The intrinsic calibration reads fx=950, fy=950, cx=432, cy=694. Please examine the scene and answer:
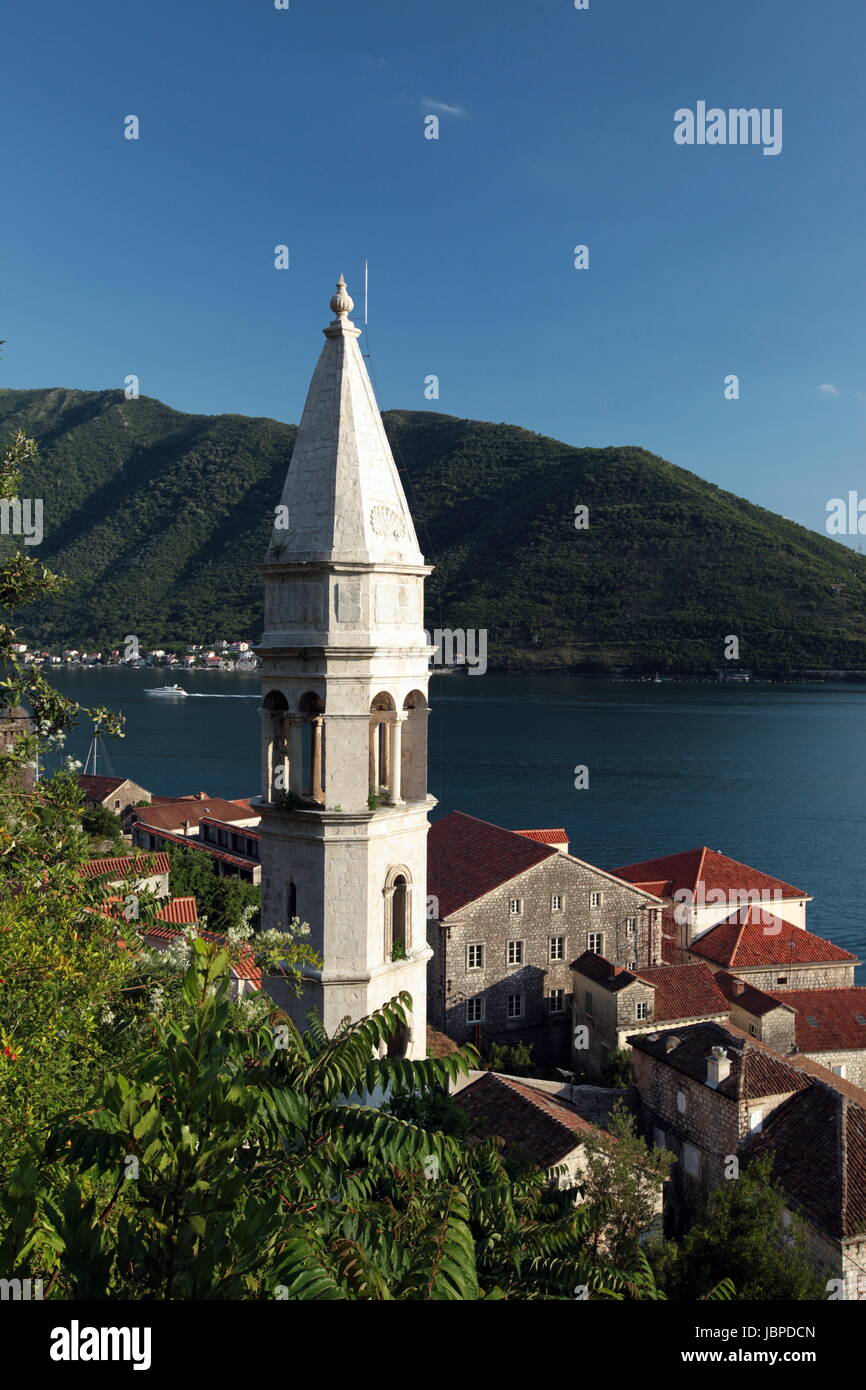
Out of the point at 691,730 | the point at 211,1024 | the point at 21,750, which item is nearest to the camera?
the point at 211,1024

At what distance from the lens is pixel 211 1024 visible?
4.79 meters

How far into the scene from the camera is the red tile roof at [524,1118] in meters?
21.2

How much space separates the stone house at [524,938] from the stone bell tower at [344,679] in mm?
26034

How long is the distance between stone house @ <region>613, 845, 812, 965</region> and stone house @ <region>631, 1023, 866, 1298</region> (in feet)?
58.6

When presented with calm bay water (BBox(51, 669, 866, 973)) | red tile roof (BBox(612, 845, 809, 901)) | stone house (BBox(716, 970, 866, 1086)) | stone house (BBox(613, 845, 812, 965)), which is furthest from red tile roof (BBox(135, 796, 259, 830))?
stone house (BBox(716, 970, 866, 1086))

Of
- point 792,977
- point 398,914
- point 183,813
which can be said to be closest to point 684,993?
point 792,977

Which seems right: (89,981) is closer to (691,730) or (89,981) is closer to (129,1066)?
(129,1066)

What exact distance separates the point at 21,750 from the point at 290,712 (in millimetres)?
3531

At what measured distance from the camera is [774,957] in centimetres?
4244

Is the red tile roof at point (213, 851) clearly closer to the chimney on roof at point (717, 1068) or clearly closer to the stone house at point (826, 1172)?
the chimney on roof at point (717, 1068)

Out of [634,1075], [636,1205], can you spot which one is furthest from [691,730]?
[636,1205]

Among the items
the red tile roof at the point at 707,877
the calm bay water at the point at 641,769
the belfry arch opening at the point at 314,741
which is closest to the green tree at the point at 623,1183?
the belfry arch opening at the point at 314,741

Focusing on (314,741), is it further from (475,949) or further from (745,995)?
(745,995)

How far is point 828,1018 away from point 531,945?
38.2ft
